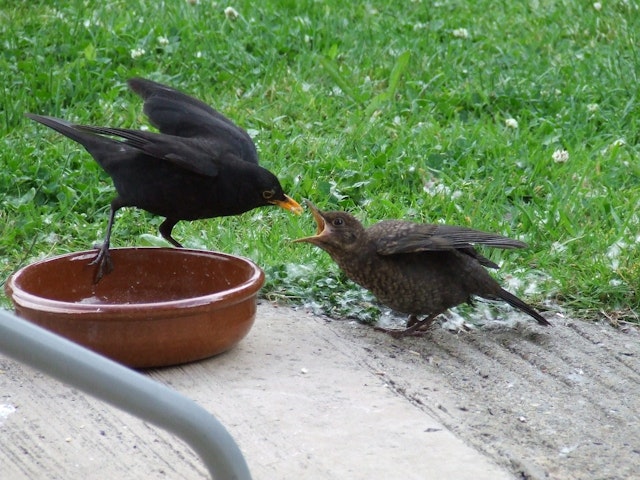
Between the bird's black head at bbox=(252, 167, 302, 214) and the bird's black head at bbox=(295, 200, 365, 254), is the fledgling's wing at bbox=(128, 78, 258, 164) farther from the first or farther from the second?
the bird's black head at bbox=(295, 200, 365, 254)

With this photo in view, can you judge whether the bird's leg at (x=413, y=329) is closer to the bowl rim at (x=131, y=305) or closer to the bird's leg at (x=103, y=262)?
the bowl rim at (x=131, y=305)

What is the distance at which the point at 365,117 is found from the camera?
745 centimetres

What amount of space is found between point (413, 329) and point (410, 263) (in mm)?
298

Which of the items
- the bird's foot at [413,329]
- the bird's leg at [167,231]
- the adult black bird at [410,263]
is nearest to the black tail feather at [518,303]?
the adult black bird at [410,263]

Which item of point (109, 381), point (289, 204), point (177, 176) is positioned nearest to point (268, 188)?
point (289, 204)

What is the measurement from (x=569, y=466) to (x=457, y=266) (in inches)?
56.5

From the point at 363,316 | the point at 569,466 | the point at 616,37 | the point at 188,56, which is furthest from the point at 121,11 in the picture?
the point at 569,466

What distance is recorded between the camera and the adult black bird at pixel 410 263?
4980 mm

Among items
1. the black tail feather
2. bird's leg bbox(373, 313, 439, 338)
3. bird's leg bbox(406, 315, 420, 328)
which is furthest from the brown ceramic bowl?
the black tail feather

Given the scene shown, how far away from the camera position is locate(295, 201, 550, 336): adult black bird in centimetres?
498

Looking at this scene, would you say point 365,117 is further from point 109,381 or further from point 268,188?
point 109,381

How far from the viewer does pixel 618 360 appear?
493 cm

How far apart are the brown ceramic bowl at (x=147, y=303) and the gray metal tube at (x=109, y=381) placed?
6.96 feet

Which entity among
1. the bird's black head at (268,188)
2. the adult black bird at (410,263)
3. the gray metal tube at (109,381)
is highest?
the gray metal tube at (109,381)
